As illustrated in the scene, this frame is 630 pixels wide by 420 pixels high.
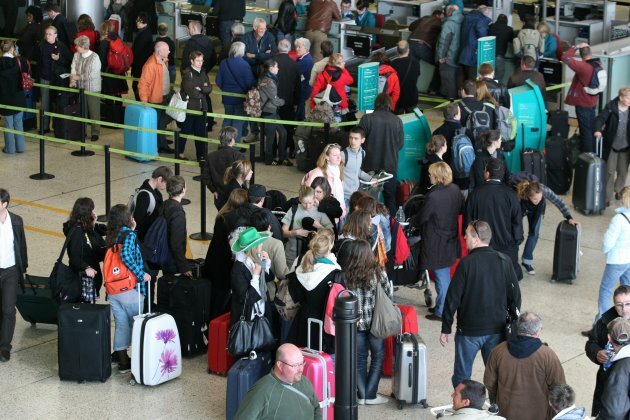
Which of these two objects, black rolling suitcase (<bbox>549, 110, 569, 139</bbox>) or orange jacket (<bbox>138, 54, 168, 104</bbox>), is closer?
black rolling suitcase (<bbox>549, 110, 569, 139</bbox>)

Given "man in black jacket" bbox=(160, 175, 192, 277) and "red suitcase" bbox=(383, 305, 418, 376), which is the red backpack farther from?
"red suitcase" bbox=(383, 305, 418, 376)

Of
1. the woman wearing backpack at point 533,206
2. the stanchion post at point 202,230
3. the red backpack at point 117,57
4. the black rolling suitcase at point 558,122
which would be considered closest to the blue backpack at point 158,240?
the stanchion post at point 202,230

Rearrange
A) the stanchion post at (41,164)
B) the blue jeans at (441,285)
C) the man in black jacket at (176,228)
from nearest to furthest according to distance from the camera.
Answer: the man in black jacket at (176,228)
the blue jeans at (441,285)
the stanchion post at (41,164)

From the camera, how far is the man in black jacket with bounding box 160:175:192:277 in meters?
10.2

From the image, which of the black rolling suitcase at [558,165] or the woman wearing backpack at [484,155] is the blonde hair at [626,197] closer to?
the woman wearing backpack at [484,155]

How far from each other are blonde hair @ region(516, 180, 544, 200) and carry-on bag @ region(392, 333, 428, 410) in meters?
2.96

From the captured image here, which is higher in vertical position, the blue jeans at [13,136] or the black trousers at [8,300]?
the blue jeans at [13,136]

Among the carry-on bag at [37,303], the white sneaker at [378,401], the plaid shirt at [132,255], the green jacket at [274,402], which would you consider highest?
the plaid shirt at [132,255]

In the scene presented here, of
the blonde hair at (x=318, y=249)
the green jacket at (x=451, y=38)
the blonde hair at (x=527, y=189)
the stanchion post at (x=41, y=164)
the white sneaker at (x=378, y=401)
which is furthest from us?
the green jacket at (x=451, y=38)

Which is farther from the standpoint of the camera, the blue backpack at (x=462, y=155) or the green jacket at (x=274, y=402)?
the blue backpack at (x=462, y=155)

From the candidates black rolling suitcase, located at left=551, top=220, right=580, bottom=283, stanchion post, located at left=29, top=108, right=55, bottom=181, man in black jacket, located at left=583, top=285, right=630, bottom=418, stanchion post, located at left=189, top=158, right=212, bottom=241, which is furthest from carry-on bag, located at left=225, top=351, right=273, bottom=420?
stanchion post, located at left=29, top=108, right=55, bottom=181

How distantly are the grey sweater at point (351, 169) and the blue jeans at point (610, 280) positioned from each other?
2837 millimetres

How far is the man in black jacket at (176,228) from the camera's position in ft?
33.4

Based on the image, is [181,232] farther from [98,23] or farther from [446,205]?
[98,23]
